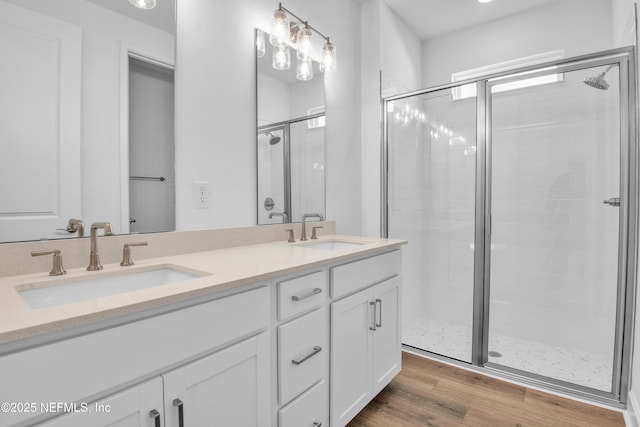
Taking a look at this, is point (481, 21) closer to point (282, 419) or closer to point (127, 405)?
point (282, 419)

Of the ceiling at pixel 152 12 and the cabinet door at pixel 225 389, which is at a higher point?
the ceiling at pixel 152 12

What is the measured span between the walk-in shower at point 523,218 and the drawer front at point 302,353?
1.39 meters

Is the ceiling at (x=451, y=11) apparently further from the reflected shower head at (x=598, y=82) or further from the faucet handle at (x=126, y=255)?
the faucet handle at (x=126, y=255)

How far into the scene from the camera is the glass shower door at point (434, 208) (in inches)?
102

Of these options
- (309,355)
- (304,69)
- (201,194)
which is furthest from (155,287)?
(304,69)

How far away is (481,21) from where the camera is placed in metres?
2.90

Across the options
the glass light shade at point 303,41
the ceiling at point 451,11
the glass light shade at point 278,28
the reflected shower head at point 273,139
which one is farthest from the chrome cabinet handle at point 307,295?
the ceiling at point 451,11

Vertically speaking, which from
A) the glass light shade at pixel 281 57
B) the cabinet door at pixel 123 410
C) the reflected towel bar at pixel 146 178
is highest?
the glass light shade at pixel 281 57

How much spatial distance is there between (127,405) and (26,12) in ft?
4.07

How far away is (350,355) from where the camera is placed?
151 centimetres

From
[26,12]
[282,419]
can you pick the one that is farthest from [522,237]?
[26,12]

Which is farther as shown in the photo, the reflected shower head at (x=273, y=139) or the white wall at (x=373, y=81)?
the white wall at (x=373, y=81)

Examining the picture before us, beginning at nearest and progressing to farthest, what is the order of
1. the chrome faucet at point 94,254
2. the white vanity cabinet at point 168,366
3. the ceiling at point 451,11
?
the white vanity cabinet at point 168,366, the chrome faucet at point 94,254, the ceiling at point 451,11

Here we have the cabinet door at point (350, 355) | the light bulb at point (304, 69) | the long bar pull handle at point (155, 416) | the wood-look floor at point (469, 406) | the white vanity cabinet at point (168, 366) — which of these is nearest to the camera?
the white vanity cabinet at point (168, 366)
